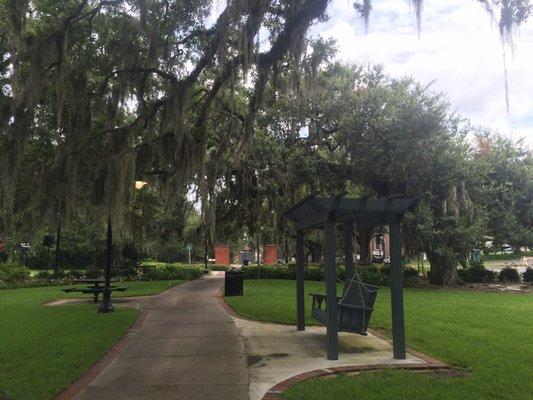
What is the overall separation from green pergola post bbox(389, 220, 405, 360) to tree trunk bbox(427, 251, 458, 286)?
15.6 m

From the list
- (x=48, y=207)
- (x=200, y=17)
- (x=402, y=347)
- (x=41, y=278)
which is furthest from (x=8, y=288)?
(x=402, y=347)

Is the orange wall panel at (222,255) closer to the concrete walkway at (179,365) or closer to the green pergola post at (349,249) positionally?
the concrete walkway at (179,365)

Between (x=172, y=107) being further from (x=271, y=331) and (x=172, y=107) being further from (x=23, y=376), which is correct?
(x=23, y=376)

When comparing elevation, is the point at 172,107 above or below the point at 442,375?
above

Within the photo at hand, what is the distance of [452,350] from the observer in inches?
289

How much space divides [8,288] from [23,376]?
18352 mm

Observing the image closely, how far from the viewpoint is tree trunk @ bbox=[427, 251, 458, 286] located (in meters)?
22.2

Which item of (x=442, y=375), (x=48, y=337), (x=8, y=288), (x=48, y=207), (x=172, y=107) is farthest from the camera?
(x=8, y=288)

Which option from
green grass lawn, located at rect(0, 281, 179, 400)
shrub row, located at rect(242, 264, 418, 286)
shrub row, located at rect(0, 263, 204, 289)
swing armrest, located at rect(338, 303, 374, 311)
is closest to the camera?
green grass lawn, located at rect(0, 281, 179, 400)

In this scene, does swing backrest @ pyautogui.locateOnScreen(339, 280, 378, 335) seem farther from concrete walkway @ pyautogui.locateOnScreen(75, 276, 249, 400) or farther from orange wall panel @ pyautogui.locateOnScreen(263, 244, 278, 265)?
orange wall panel @ pyautogui.locateOnScreen(263, 244, 278, 265)

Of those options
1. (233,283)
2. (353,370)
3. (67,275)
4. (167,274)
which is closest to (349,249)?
(353,370)

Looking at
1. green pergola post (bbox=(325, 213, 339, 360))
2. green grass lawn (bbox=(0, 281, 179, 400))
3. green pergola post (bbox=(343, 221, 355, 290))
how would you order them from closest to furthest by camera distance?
green grass lawn (bbox=(0, 281, 179, 400)) < green pergola post (bbox=(325, 213, 339, 360)) < green pergola post (bbox=(343, 221, 355, 290))

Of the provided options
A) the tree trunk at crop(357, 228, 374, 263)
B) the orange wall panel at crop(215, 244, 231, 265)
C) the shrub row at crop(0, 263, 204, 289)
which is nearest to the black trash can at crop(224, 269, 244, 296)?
the shrub row at crop(0, 263, 204, 289)

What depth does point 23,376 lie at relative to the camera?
6.06 m
